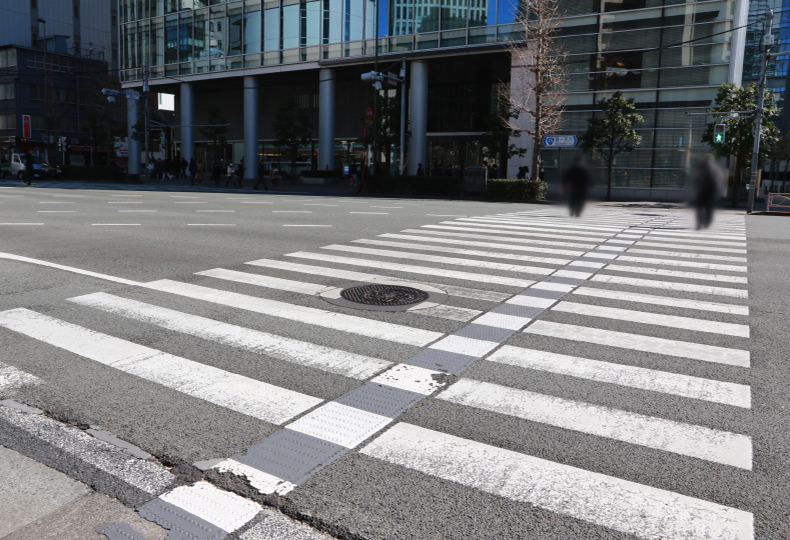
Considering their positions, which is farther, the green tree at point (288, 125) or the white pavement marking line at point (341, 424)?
the green tree at point (288, 125)

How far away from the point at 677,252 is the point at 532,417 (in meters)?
10.5

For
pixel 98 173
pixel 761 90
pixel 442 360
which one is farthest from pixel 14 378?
pixel 98 173

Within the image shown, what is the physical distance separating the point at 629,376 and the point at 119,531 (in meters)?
4.85

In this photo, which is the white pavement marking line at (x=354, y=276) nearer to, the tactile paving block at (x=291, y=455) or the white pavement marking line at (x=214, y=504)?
the tactile paving block at (x=291, y=455)

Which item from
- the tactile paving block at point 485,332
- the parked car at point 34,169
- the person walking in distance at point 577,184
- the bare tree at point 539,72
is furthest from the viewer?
the parked car at point 34,169

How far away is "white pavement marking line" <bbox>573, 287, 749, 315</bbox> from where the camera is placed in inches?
369

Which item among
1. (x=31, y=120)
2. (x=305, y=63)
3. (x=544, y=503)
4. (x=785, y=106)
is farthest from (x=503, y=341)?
(x=31, y=120)

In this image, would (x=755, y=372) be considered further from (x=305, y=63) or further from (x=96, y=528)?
(x=305, y=63)

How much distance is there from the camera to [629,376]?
21.7 ft

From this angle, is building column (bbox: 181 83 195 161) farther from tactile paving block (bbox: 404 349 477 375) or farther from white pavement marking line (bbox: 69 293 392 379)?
tactile paving block (bbox: 404 349 477 375)

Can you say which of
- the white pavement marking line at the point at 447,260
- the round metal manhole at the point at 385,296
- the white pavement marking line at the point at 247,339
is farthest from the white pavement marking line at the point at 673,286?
the white pavement marking line at the point at 247,339

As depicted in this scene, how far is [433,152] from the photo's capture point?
5647cm

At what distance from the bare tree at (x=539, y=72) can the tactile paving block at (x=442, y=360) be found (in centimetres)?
503

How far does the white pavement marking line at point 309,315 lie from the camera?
796cm
